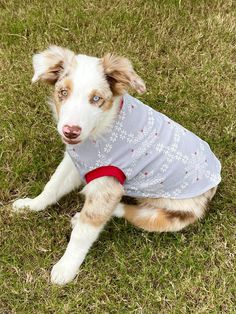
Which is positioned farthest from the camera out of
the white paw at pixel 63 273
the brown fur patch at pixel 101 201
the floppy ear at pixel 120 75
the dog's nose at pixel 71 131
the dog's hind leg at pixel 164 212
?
the dog's hind leg at pixel 164 212

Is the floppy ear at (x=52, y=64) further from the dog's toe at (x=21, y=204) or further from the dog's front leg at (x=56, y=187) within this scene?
the dog's toe at (x=21, y=204)

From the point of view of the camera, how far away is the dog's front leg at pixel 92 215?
3311mm

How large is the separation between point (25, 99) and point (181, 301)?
2.15m

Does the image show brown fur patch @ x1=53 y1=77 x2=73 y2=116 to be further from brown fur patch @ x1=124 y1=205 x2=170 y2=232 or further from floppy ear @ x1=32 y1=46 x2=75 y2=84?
brown fur patch @ x1=124 y1=205 x2=170 y2=232

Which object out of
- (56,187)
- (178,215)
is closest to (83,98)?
(56,187)

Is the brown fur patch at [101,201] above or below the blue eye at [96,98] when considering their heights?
below

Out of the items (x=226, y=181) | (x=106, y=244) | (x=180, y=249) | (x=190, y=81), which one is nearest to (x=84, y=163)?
(x=106, y=244)

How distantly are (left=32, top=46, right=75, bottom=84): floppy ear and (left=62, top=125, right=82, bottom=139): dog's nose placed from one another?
0.40m

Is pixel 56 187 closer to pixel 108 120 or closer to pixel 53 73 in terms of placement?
pixel 108 120

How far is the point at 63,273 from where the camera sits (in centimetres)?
351

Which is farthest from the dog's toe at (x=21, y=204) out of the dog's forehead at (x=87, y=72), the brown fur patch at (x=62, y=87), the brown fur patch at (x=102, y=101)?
the dog's forehead at (x=87, y=72)

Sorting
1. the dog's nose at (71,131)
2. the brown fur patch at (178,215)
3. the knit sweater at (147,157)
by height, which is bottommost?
the brown fur patch at (178,215)

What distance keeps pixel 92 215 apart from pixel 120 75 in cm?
88

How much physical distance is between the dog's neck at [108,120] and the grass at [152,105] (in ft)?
2.99
